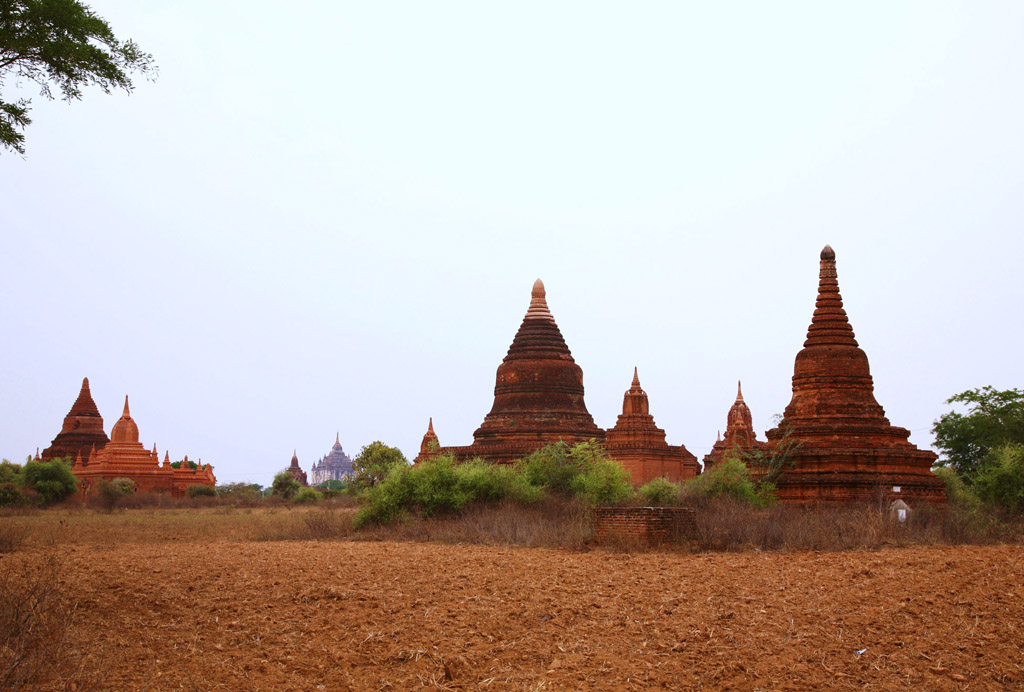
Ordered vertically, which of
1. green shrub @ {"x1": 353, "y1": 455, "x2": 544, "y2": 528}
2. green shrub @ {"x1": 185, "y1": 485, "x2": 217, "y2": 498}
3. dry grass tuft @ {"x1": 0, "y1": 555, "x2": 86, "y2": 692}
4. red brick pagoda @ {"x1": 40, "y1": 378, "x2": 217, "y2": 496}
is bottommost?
dry grass tuft @ {"x1": 0, "y1": 555, "x2": 86, "y2": 692}

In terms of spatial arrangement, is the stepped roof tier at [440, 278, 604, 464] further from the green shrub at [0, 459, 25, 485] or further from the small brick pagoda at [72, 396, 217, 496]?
the small brick pagoda at [72, 396, 217, 496]

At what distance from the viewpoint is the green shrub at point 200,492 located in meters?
45.4

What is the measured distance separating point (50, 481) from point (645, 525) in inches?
1211

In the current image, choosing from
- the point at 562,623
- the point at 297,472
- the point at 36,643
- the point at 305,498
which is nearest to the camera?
the point at 36,643

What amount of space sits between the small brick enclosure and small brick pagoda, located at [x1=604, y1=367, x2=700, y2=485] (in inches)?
709

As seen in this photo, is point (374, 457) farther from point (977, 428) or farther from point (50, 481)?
point (977, 428)

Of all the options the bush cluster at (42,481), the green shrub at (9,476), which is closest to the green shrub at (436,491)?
the bush cluster at (42,481)

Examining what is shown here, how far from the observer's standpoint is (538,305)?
32250 millimetres

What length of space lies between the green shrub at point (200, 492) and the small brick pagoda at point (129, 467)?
0.51m

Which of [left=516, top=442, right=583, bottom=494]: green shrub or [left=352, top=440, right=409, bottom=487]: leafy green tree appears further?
[left=352, top=440, right=409, bottom=487]: leafy green tree

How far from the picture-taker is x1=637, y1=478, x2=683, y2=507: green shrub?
69.3 ft

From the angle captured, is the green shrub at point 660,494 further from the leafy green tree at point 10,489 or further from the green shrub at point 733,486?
the leafy green tree at point 10,489

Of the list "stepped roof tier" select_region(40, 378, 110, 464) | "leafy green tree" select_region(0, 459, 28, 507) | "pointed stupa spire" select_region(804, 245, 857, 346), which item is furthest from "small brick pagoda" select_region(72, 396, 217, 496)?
"pointed stupa spire" select_region(804, 245, 857, 346)

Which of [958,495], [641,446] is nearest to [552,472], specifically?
[958,495]
